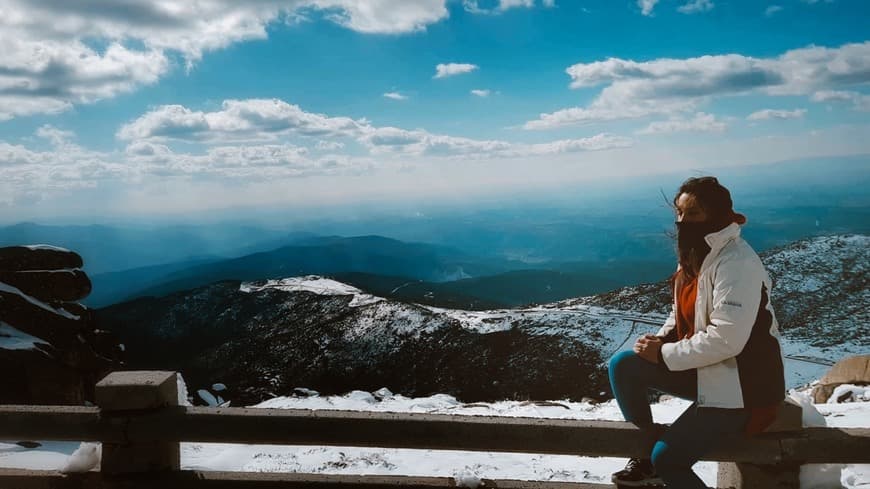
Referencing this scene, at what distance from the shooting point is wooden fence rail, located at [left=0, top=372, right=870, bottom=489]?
399 cm

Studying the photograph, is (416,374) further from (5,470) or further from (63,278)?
(5,470)

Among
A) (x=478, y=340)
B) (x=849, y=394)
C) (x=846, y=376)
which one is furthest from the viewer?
(x=478, y=340)

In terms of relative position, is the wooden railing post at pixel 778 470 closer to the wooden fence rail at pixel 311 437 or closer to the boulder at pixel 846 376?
the wooden fence rail at pixel 311 437

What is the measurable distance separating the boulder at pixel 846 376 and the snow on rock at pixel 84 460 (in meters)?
13.5

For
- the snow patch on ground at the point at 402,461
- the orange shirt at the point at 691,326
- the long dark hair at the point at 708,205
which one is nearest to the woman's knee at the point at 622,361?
the orange shirt at the point at 691,326

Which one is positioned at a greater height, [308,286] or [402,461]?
[402,461]

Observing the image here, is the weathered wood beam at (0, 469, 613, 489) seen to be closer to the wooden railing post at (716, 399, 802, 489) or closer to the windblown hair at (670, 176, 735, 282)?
the wooden railing post at (716, 399, 802, 489)

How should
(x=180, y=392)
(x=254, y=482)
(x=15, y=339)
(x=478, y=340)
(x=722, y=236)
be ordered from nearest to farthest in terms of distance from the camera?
(x=722, y=236), (x=254, y=482), (x=180, y=392), (x=15, y=339), (x=478, y=340)

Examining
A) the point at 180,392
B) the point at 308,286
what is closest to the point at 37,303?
the point at 180,392

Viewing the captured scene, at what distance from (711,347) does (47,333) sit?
57.7 feet

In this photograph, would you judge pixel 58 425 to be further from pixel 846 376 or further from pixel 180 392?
pixel 846 376

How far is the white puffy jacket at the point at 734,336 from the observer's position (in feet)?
11.7

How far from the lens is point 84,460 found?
4.71m

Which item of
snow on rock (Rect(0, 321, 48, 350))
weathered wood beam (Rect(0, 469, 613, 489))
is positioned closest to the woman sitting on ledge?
weathered wood beam (Rect(0, 469, 613, 489))
